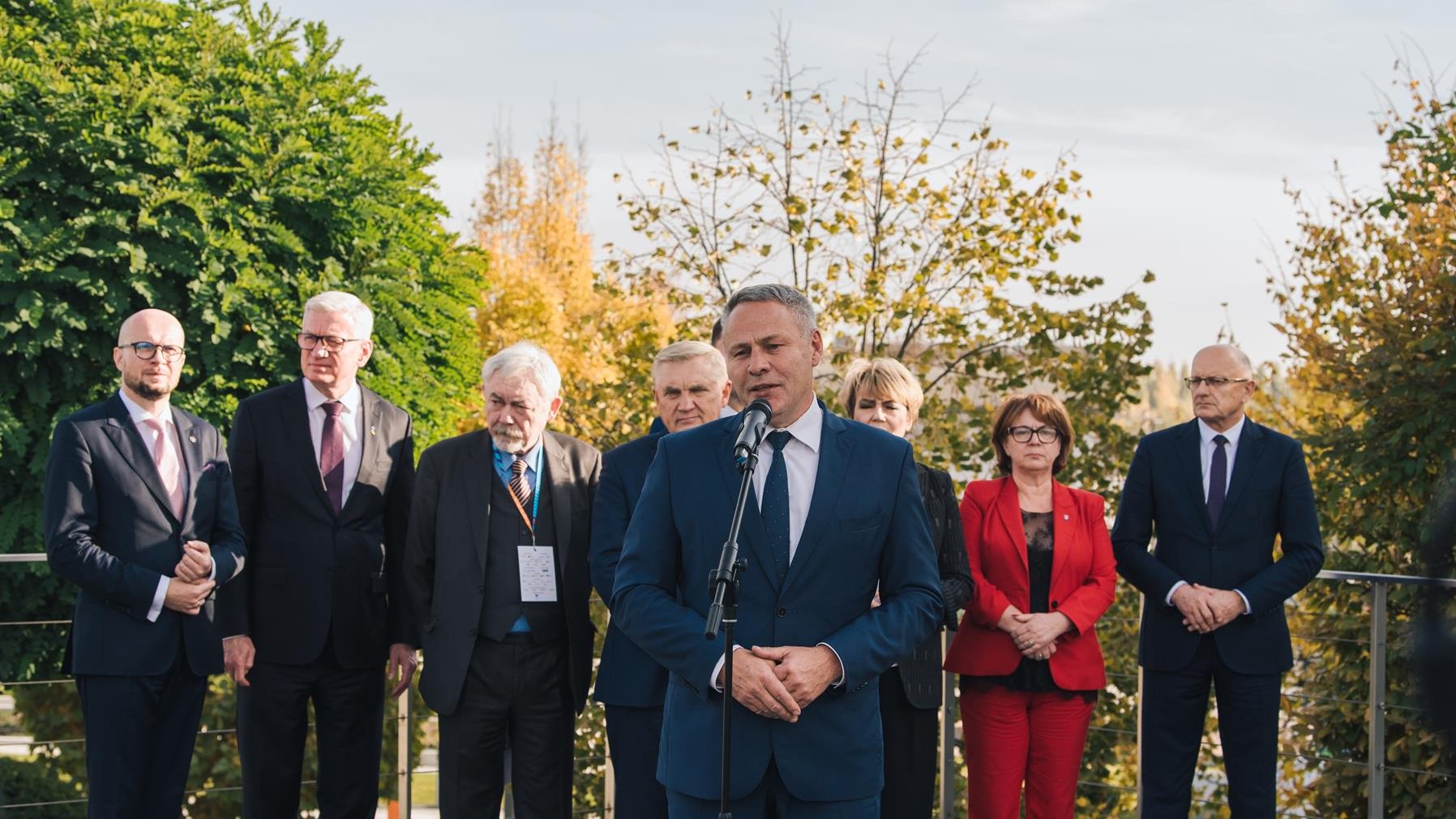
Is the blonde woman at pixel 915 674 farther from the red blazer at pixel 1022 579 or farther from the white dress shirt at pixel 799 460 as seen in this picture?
the white dress shirt at pixel 799 460

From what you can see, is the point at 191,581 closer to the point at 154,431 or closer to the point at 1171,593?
the point at 154,431

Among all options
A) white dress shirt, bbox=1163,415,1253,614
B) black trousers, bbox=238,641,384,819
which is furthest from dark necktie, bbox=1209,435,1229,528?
black trousers, bbox=238,641,384,819

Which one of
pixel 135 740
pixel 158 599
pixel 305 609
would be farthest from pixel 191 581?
pixel 135 740

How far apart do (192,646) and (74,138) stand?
10.3 feet

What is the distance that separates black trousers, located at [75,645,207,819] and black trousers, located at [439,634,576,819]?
0.85 metres

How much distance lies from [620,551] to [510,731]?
3.30 feet

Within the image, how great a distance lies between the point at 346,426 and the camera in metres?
4.58

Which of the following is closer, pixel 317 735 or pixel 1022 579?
pixel 317 735

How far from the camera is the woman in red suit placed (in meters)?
4.56

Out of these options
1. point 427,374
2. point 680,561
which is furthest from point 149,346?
point 427,374

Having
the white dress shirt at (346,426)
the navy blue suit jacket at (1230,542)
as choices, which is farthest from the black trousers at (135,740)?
the navy blue suit jacket at (1230,542)

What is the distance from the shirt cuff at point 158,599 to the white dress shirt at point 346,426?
58 cm

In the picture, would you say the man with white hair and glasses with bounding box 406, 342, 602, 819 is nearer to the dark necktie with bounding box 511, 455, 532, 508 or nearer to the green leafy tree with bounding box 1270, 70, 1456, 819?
the dark necktie with bounding box 511, 455, 532, 508

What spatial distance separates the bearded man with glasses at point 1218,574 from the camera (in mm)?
4719
